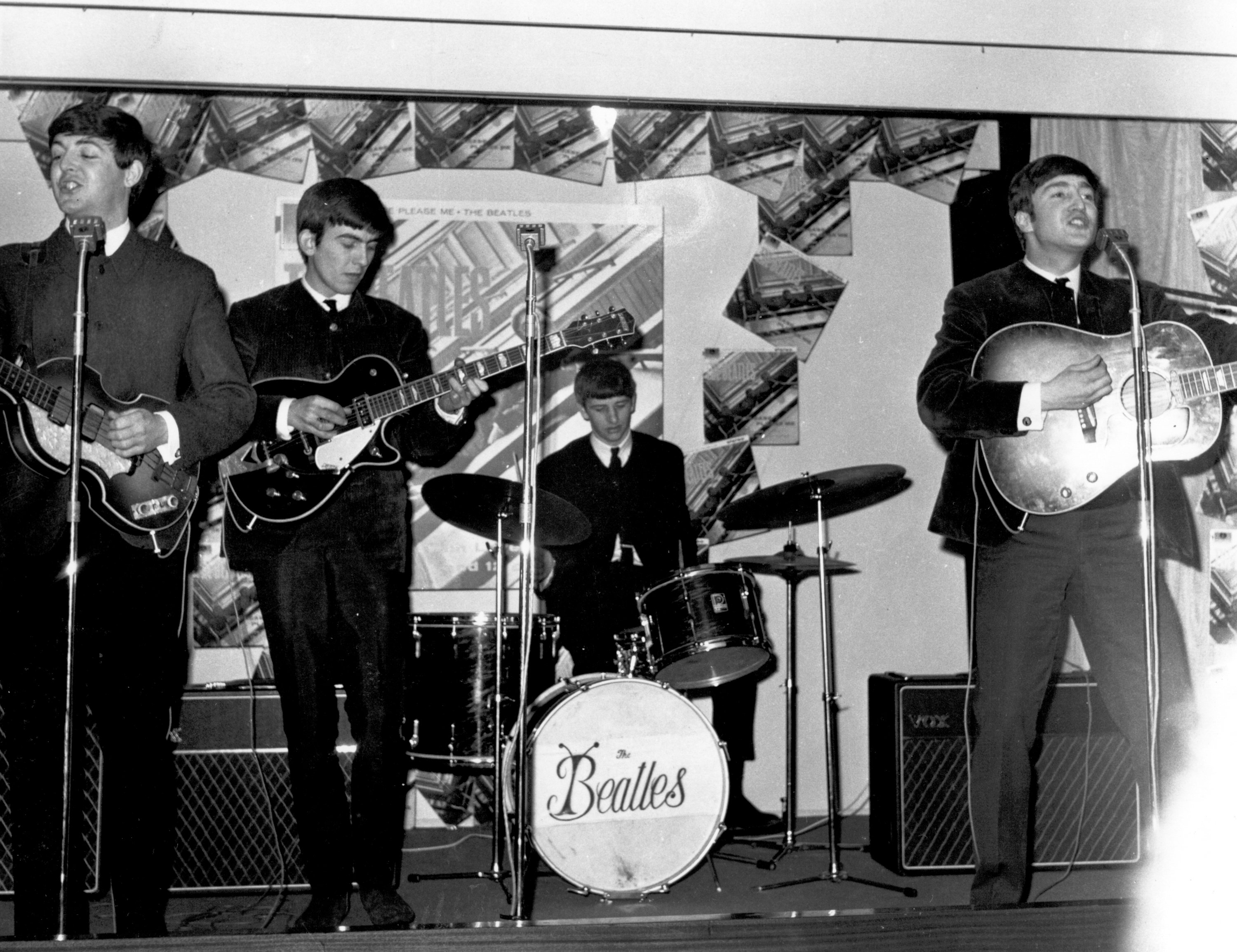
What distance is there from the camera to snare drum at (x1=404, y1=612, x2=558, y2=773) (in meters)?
3.72

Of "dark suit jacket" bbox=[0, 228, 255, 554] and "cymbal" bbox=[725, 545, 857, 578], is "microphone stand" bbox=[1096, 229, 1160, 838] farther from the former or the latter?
"dark suit jacket" bbox=[0, 228, 255, 554]

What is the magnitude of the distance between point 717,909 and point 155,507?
6.27ft

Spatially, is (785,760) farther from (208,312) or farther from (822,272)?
(208,312)

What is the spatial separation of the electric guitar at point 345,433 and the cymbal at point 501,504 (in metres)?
0.21

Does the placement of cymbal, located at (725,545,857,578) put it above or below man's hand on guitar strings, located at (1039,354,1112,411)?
below

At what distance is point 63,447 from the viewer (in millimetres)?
2906

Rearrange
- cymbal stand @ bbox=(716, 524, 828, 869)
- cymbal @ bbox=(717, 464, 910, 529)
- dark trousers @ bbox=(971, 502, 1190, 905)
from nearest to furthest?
dark trousers @ bbox=(971, 502, 1190, 905)
cymbal @ bbox=(717, 464, 910, 529)
cymbal stand @ bbox=(716, 524, 828, 869)

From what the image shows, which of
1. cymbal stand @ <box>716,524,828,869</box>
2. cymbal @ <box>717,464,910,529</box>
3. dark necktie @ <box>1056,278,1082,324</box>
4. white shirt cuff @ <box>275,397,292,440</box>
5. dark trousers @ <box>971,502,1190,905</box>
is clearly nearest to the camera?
dark trousers @ <box>971,502,1190,905</box>

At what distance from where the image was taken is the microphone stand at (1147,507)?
259cm

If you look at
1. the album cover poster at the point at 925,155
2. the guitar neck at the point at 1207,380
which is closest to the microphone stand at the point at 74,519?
the guitar neck at the point at 1207,380

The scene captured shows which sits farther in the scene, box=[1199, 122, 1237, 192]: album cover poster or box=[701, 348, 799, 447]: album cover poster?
box=[701, 348, 799, 447]: album cover poster

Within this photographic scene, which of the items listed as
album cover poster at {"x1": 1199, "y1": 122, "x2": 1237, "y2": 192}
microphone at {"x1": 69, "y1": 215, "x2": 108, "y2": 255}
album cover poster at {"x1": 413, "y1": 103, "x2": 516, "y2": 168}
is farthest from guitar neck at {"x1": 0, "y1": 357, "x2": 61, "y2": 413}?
album cover poster at {"x1": 1199, "y1": 122, "x2": 1237, "y2": 192}

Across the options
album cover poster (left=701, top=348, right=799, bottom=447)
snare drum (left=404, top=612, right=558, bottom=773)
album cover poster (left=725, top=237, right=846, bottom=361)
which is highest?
album cover poster (left=725, top=237, right=846, bottom=361)

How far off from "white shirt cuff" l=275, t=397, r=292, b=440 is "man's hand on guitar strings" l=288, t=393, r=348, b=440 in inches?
0.4
